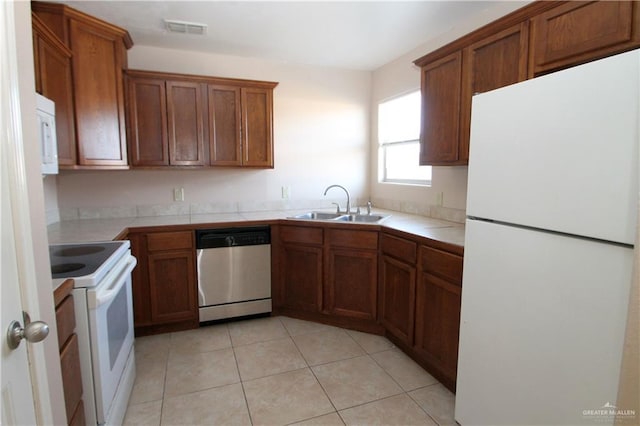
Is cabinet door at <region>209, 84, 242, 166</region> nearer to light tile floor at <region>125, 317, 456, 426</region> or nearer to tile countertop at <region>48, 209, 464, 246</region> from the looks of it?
tile countertop at <region>48, 209, 464, 246</region>

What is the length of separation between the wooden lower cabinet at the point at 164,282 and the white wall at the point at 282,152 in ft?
2.25

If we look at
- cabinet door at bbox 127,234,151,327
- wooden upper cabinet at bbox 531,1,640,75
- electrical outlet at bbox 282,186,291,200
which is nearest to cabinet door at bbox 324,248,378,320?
electrical outlet at bbox 282,186,291,200

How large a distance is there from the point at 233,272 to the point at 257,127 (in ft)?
4.35

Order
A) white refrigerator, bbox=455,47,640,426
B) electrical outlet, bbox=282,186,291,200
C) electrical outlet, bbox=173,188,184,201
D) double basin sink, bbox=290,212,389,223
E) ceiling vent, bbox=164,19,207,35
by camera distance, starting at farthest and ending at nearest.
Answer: electrical outlet, bbox=282,186,291,200
electrical outlet, bbox=173,188,184,201
double basin sink, bbox=290,212,389,223
ceiling vent, bbox=164,19,207,35
white refrigerator, bbox=455,47,640,426

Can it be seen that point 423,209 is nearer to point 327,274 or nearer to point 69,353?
point 327,274

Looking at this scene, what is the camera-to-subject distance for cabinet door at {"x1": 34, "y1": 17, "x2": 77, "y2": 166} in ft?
6.42

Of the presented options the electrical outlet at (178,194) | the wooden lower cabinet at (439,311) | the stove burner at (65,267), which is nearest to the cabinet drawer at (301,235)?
the wooden lower cabinet at (439,311)

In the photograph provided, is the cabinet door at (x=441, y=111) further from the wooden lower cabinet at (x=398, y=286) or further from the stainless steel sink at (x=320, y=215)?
the stainless steel sink at (x=320, y=215)

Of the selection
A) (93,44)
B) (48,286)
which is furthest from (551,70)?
(93,44)

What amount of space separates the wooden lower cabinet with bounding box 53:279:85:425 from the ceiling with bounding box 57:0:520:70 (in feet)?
6.54

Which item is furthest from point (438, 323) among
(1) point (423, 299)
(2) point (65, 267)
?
(2) point (65, 267)

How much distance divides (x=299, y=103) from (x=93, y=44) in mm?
1805

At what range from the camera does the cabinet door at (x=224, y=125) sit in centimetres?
298

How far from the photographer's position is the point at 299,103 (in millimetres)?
3564
